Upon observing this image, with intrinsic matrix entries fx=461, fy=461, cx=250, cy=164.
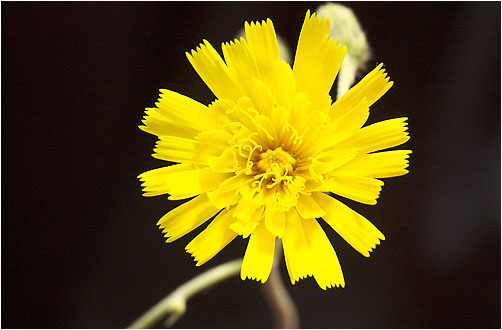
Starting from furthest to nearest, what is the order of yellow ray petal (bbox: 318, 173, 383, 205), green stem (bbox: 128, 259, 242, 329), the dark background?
the dark background → green stem (bbox: 128, 259, 242, 329) → yellow ray petal (bbox: 318, 173, 383, 205)

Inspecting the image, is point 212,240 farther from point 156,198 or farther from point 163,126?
point 156,198

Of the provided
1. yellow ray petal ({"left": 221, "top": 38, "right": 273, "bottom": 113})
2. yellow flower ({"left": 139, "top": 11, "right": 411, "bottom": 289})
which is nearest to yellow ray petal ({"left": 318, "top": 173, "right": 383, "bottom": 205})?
yellow flower ({"left": 139, "top": 11, "right": 411, "bottom": 289})

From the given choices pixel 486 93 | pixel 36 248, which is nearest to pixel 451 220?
pixel 486 93

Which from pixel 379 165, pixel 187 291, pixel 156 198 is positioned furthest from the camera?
pixel 156 198

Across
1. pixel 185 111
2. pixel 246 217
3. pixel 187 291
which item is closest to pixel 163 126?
pixel 185 111

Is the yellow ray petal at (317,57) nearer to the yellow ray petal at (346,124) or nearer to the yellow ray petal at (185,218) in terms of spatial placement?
the yellow ray petal at (346,124)

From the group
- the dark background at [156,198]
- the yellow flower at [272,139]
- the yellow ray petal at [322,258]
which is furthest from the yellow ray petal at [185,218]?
the dark background at [156,198]

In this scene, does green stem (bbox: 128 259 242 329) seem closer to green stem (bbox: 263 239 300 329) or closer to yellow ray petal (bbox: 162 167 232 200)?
green stem (bbox: 263 239 300 329)
